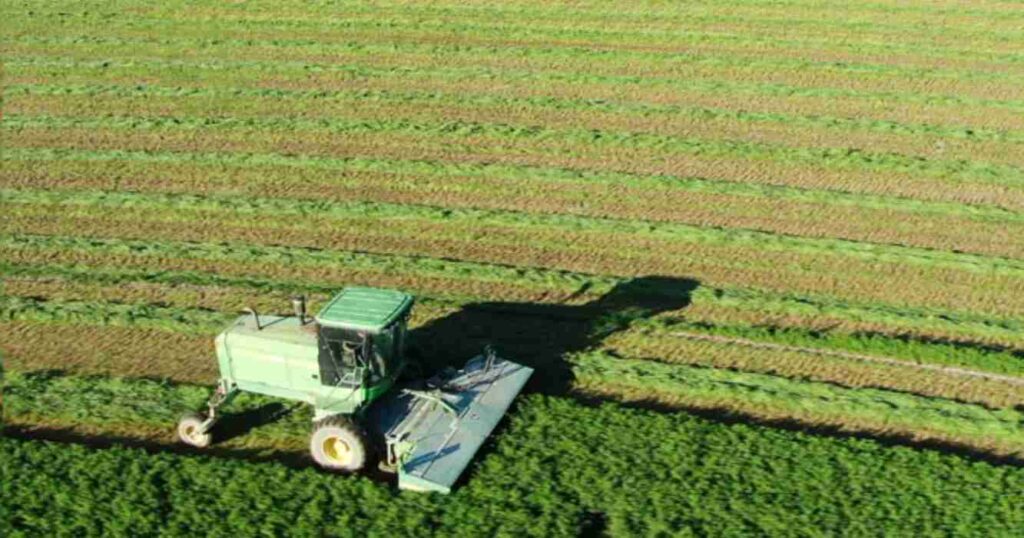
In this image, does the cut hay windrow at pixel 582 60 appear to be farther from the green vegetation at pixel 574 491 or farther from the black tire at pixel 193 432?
the black tire at pixel 193 432

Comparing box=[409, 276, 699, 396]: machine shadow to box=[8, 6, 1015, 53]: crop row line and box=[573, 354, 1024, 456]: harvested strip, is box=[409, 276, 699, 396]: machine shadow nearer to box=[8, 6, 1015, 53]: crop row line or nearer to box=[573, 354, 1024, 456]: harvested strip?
box=[573, 354, 1024, 456]: harvested strip

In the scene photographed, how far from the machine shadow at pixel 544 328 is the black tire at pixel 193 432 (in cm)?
308

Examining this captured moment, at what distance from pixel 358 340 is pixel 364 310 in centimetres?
51

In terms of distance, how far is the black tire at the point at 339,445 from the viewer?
14305mm

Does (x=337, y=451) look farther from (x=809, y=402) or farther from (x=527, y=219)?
(x=527, y=219)

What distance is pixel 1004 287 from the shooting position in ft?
64.6

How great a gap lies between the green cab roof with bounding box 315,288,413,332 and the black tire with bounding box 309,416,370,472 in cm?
112

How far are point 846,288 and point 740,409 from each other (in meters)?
4.31

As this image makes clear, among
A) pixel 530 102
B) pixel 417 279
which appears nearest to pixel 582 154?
pixel 530 102

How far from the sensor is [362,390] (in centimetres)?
1458

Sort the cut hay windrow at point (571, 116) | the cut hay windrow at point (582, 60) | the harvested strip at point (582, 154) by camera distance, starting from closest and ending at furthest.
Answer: the harvested strip at point (582, 154), the cut hay windrow at point (571, 116), the cut hay windrow at point (582, 60)

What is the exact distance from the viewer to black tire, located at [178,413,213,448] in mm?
15203

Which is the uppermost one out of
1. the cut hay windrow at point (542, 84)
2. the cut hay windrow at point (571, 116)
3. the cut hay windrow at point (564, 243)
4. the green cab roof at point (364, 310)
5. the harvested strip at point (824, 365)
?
the cut hay windrow at point (542, 84)

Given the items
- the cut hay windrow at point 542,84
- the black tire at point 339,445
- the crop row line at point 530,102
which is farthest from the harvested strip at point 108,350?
the cut hay windrow at point 542,84
